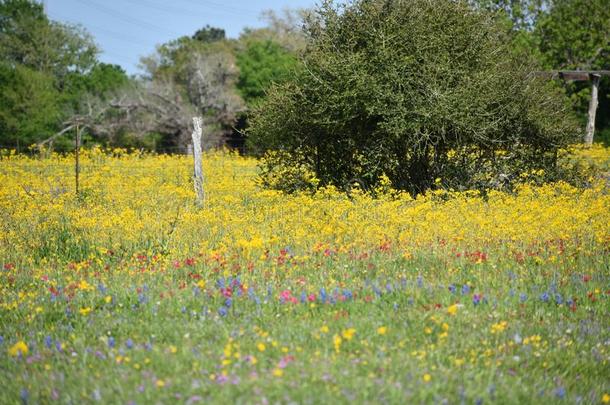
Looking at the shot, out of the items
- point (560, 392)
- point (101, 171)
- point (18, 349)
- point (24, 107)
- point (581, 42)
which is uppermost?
point (581, 42)

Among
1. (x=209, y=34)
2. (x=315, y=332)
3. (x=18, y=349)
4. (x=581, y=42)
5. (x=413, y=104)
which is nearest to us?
(x=18, y=349)

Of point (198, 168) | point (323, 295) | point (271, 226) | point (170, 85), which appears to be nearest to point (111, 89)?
point (170, 85)

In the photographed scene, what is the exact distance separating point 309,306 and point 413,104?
885 centimetres

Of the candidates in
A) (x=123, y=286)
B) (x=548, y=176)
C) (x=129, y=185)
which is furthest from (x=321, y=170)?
(x=123, y=286)

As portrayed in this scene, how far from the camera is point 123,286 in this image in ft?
22.8

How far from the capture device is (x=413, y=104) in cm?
1402

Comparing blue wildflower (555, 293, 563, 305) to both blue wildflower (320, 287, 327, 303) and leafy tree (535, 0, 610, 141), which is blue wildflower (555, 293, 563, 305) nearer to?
blue wildflower (320, 287, 327, 303)

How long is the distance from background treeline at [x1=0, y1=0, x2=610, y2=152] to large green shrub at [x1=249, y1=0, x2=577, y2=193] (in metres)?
20.0

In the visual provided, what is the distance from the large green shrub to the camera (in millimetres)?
14164

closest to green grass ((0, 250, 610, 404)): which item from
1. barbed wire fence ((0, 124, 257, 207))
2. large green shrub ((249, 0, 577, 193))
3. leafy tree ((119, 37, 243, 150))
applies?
large green shrub ((249, 0, 577, 193))

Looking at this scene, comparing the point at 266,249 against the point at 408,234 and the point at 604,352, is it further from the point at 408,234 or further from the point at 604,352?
the point at 604,352

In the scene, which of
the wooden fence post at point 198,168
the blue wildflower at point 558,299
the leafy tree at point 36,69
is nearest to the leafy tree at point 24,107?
the leafy tree at point 36,69

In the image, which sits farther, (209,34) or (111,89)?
(209,34)

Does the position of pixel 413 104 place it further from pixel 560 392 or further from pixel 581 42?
pixel 581 42
